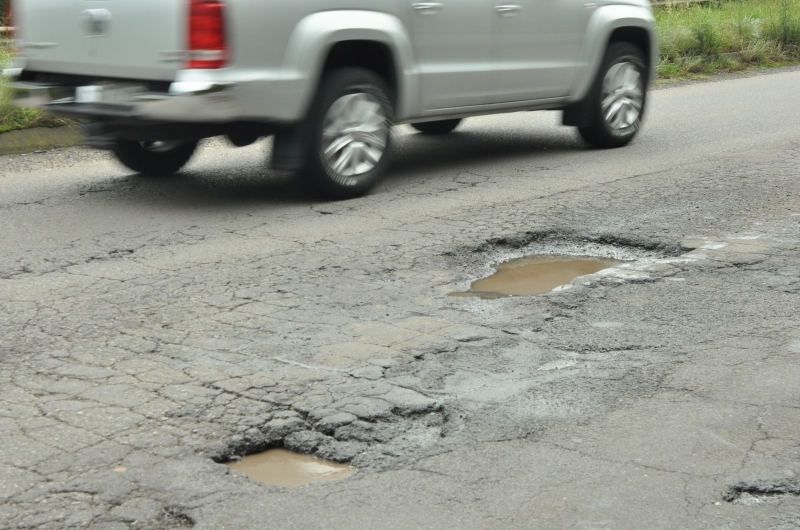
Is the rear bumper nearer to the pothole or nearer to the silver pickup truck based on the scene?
the silver pickup truck

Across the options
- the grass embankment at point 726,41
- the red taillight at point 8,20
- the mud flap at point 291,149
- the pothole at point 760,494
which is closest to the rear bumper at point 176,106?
the mud flap at point 291,149

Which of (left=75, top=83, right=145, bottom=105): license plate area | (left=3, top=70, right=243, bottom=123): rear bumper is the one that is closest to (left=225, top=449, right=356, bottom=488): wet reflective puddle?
(left=3, top=70, right=243, bottom=123): rear bumper

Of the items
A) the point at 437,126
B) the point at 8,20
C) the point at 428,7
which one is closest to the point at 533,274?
the point at 428,7

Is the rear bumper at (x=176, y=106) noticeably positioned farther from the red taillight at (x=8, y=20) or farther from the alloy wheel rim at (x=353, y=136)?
the red taillight at (x=8, y=20)

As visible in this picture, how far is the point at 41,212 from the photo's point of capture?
682 cm

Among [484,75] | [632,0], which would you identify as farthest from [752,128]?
[484,75]

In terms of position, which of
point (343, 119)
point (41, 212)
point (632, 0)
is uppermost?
point (632, 0)

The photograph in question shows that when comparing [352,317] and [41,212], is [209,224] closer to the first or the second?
[41,212]

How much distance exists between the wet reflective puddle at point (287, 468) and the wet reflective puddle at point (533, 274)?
72.5 inches

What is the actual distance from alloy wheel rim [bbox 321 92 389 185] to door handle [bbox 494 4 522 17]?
130 centimetres

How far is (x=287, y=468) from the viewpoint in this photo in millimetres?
3498

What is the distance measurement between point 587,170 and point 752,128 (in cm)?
282

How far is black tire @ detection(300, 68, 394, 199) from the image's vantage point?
6945 mm

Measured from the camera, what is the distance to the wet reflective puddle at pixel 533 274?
5320 millimetres
